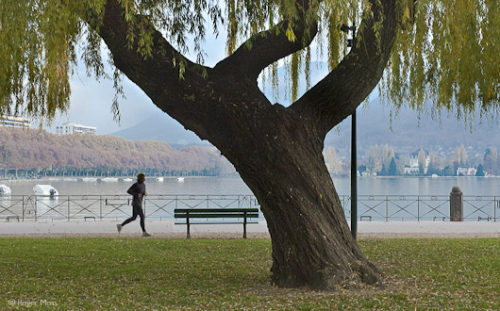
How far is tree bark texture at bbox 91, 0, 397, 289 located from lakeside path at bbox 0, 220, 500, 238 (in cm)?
664

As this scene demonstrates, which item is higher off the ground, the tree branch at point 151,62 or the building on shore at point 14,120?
the tree branch at point 151,62

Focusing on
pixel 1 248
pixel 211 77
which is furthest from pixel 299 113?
pixel 1 248

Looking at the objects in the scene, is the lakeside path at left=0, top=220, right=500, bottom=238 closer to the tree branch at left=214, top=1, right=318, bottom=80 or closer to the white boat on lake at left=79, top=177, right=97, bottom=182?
the tree branch at left=214, top=1, right=318, bottom=80

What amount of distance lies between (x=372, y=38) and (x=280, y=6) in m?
1.71

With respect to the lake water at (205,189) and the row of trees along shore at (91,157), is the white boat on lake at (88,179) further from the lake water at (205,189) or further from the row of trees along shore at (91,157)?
the row of trees along shore at (91,157)

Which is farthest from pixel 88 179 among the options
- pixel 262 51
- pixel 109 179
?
pixel 262 51

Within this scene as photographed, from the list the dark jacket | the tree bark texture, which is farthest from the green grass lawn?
the dark jacket

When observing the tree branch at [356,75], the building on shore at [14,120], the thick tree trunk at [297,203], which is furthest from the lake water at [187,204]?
the tree branch at [356,75]

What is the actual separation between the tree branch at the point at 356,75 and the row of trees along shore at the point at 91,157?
114 m

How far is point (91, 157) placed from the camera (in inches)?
5315

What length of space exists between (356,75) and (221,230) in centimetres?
905

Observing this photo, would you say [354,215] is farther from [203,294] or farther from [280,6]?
[280,6]

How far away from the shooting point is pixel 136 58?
7.06 m

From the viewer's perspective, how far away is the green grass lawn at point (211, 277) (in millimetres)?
6223
